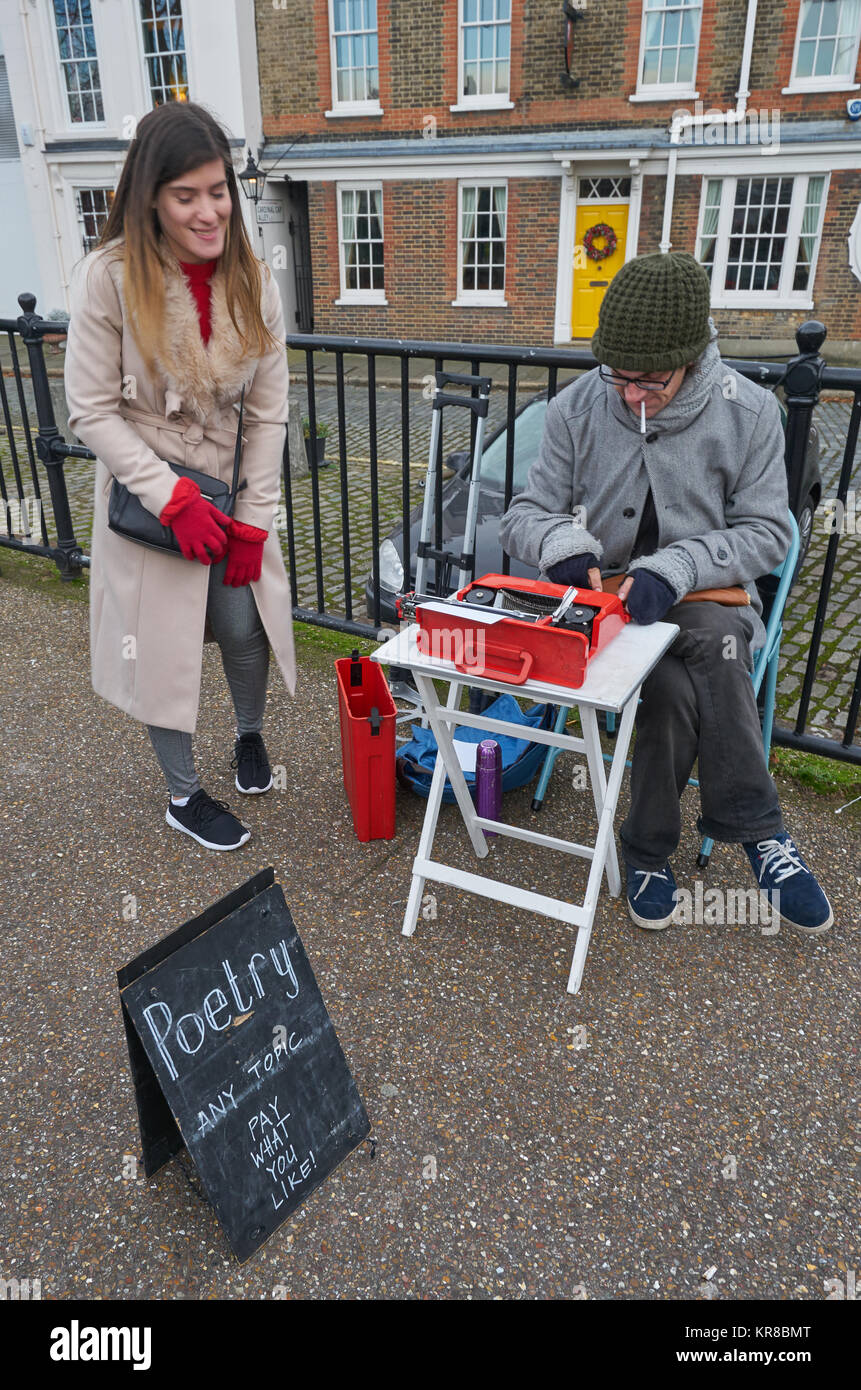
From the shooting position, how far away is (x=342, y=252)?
1928cm

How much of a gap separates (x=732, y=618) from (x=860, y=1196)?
149cm

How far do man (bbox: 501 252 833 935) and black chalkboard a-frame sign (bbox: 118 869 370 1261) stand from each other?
3.81ft

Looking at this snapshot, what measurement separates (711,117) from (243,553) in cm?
1672

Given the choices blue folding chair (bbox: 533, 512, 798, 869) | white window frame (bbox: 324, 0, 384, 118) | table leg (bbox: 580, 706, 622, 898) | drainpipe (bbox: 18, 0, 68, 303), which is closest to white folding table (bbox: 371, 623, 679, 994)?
table leg (bbox: 580, 706, 622, 898)

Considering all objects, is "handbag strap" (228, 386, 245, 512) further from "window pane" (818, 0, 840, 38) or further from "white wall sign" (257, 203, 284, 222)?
"white wall sign" (257, 203, 284, 222)

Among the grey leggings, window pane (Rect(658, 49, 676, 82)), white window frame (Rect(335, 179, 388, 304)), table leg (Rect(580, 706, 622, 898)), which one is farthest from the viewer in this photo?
white window frame (Rect(335, 179, 388, 304))

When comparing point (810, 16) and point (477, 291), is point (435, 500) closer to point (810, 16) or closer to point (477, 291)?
point (810, 16)

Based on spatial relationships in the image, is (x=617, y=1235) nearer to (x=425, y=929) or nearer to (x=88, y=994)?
(x=425, y=929)

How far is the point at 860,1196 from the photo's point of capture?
6.95ft

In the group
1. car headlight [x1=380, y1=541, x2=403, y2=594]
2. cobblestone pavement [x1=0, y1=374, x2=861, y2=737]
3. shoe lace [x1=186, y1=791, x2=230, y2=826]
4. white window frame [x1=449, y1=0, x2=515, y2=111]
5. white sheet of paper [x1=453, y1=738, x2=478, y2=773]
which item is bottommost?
cobblestone pavement [x1=0, y1=374, x2=861, y2=737]

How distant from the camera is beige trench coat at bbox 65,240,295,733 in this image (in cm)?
269

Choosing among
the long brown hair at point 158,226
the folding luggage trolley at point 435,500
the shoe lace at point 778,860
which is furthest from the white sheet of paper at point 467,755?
the long brown hair at point 158,226

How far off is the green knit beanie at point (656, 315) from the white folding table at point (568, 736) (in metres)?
0.74
